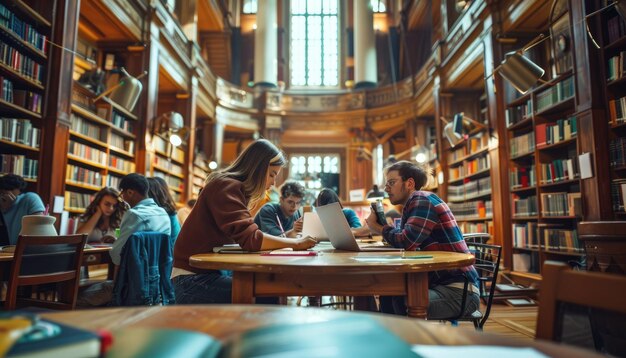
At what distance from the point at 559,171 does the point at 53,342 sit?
5.26 metres

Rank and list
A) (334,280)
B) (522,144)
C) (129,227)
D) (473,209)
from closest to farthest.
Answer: (334,280) < (129,227) < (522,144) < (473,209)

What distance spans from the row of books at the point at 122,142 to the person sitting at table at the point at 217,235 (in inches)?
180

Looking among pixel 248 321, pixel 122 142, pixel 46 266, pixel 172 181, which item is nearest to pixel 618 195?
pixel 248 321

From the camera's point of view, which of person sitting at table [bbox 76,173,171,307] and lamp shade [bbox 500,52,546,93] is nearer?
person sitting at table [bbox 76,173,171,307]

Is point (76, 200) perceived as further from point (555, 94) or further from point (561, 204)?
point (555, 94)

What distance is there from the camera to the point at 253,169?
1860 millimetres

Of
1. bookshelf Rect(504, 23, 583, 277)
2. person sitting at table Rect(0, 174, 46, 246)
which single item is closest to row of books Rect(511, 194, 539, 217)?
bookshelf Rect(504, 23, 583, 277)

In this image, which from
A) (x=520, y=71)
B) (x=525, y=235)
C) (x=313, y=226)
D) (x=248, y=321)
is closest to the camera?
(x=248, y=321)

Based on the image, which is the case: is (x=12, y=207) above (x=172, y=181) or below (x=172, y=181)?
below

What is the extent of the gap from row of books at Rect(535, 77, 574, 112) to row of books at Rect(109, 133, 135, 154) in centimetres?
567

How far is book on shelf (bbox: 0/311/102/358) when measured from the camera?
0.38m

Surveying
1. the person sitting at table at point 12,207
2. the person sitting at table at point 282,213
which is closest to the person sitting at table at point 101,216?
the person sitting at table at point 12,207

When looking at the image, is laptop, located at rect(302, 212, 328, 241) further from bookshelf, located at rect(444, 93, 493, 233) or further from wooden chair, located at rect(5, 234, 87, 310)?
bookshelf, located at rect(444, 93, 493, 233)

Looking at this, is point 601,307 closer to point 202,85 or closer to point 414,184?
point 414,184
